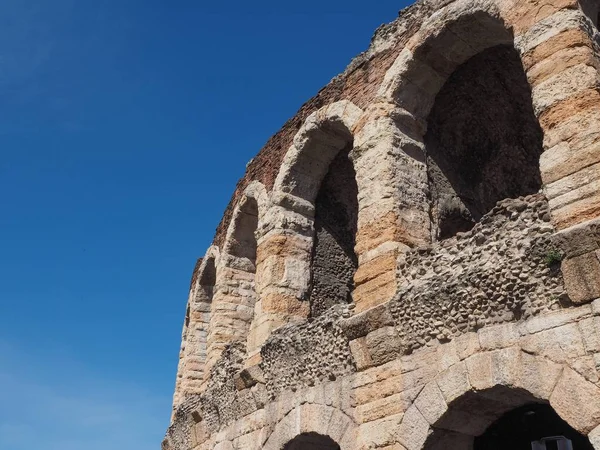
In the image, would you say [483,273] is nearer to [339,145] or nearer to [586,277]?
[586,277]

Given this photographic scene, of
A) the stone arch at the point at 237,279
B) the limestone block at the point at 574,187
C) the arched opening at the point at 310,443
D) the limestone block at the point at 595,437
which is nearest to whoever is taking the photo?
the limestone block at the point at 595,437

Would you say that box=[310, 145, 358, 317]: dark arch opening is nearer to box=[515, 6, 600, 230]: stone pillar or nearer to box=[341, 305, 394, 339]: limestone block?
box=[341, 305, 394, 339]: limestone block

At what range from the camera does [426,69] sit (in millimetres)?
6961

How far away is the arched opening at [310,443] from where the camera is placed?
254 inches

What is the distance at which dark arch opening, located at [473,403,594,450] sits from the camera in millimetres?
5703

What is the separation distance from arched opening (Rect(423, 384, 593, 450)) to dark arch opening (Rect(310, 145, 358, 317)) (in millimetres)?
2745

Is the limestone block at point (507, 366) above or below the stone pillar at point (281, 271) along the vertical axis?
below

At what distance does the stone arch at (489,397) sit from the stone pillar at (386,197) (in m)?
1.07

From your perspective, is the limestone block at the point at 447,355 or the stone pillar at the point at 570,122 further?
the limestone block at the point at 447,355

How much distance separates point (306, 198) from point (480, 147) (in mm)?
2269

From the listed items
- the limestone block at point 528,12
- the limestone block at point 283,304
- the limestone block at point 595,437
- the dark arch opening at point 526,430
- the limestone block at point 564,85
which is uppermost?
the limestone block at point 528,12

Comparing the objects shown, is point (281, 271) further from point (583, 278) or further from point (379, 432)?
point (583, 278)

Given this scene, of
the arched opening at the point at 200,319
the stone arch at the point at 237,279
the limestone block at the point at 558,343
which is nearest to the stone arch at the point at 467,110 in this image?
the limestone block at the point at 558,343

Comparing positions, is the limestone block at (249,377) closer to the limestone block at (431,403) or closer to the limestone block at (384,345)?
the limestone block at (384,345)
